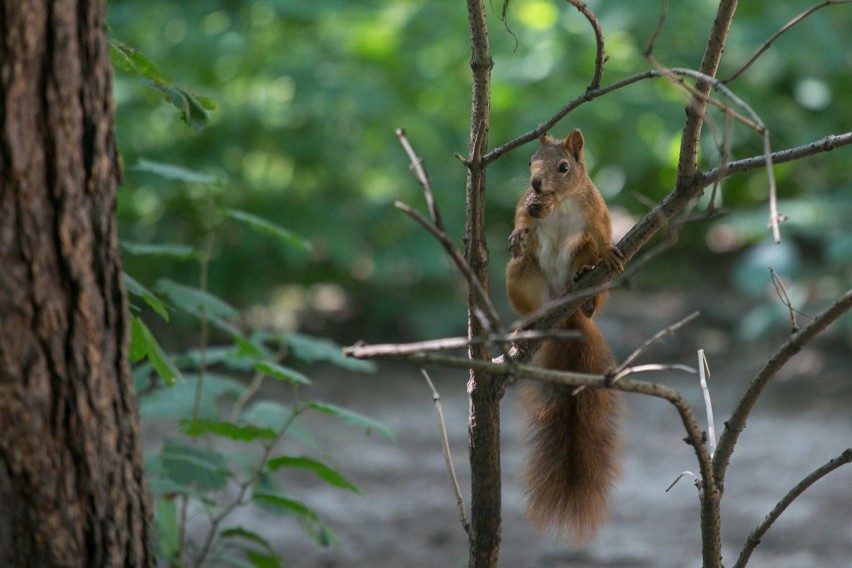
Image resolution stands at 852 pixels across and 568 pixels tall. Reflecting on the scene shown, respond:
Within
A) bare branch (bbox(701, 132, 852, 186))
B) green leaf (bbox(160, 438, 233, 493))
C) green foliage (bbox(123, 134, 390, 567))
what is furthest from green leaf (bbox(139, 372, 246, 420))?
bare branch (bbox(701, 132, 852, 186))

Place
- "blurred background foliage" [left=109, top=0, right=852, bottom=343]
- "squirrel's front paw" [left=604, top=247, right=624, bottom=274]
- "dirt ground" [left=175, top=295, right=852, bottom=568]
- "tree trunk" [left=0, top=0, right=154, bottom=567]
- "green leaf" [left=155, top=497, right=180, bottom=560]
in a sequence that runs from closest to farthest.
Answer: "tree trunk" [left=0, top=0, right=154, bottom=567], "squirrel's front paw" [left=604, top=247, right=624, bottom=274], "green leaf" [left=155, top=497, right=180, bottom=560], "dirt ground" [left=175, top=295, right=852, bottom=568], "blurred background foliage" [left=109, top=0, right=852, bottom=343]

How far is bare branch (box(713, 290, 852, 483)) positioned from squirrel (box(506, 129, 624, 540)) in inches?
7.6

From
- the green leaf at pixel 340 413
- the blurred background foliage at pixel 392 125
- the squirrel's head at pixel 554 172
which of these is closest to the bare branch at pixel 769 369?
the green leaf at pixel 340 413

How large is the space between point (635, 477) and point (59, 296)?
305 centimetres

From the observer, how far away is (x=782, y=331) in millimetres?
4871

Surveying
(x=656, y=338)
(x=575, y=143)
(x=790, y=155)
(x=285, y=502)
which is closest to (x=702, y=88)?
(x=790, y=155)

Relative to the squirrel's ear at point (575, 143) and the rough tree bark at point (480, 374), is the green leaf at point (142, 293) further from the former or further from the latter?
the squirrel's ear at point (575, 143)

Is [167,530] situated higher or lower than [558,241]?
lower

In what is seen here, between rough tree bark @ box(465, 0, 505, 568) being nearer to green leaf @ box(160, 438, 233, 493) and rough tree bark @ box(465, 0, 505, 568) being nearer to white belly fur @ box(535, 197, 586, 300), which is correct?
green leaf @ box(160, 438, 233, 493)

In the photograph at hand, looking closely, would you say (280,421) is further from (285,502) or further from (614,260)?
(614,260)

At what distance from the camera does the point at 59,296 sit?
0.92m

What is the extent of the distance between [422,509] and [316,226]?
151 centimetres

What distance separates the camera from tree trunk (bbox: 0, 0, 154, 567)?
2.91 feet

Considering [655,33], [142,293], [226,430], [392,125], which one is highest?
[392,125]
